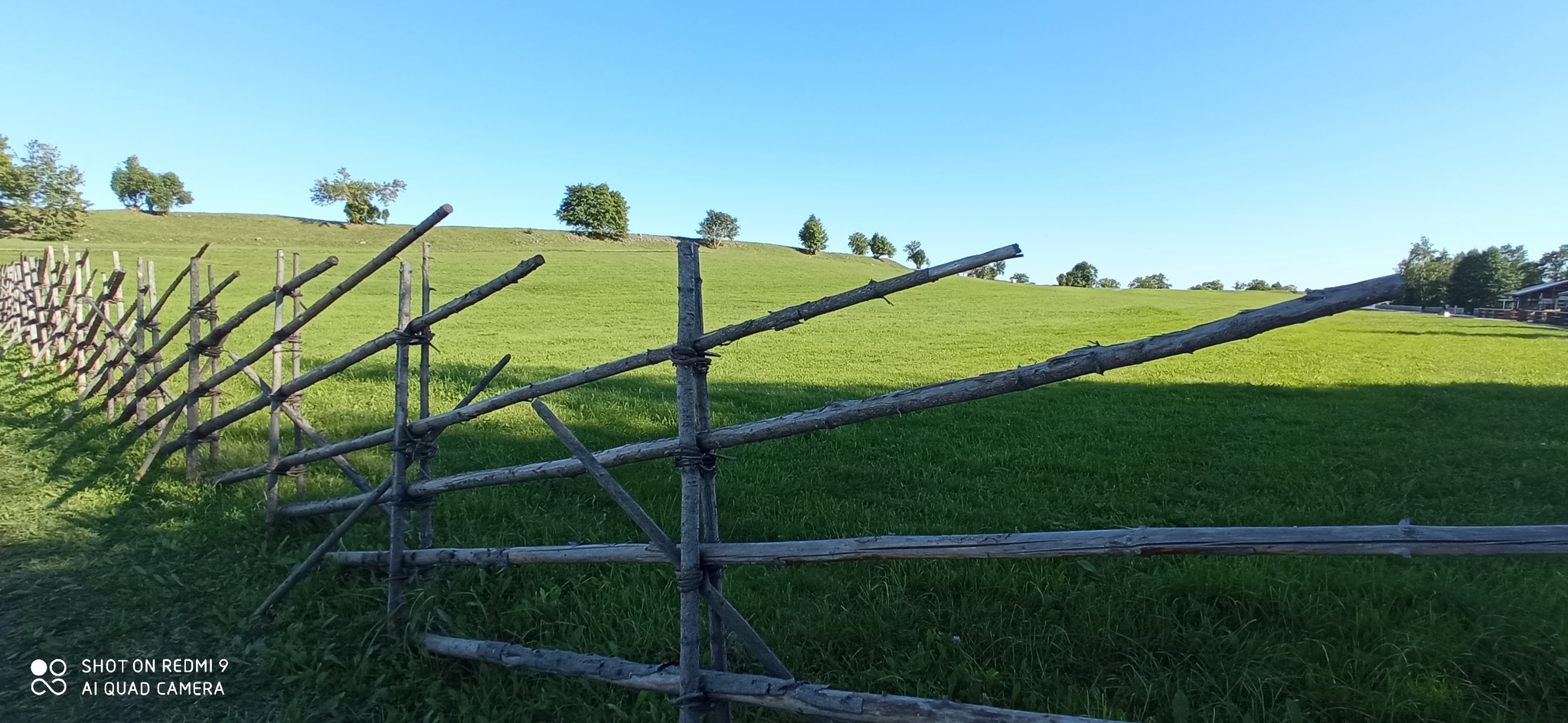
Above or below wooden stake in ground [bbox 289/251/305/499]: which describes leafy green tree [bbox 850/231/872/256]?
above

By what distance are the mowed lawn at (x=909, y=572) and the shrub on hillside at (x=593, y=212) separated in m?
68.8

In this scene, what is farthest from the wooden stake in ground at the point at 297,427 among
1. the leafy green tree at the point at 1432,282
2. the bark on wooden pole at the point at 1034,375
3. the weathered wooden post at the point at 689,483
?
the leafy green tree at the point at 1432,282

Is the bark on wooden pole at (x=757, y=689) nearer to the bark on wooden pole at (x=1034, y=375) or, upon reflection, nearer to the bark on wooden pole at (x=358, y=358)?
the bark on wooden pole at (x=1034, y=375)

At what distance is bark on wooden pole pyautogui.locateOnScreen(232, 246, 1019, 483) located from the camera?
222cm

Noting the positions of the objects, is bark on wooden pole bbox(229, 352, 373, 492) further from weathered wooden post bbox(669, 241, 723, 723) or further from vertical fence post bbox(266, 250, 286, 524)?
weathered wooden post bbox(669, 241, 723, 723)

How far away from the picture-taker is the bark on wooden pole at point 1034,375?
5.39ft

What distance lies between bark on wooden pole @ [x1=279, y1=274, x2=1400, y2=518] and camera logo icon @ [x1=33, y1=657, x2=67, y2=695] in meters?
2.22

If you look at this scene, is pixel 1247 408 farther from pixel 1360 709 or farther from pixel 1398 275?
pixel 1398 275

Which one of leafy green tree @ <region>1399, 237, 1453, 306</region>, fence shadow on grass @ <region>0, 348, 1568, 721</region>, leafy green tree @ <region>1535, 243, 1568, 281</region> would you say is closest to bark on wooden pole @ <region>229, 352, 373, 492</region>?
fence shadow on grass @ <region>0, 348, 1568, 721</region>

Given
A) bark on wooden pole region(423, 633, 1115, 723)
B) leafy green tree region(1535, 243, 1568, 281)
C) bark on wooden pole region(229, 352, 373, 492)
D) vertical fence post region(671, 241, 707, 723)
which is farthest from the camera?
leafy green tree region(1535, 243, 1568, 281)

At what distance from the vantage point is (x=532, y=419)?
761cm

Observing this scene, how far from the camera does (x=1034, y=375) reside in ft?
6.45

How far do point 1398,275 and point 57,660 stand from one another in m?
5.25

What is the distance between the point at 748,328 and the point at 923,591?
195cm
